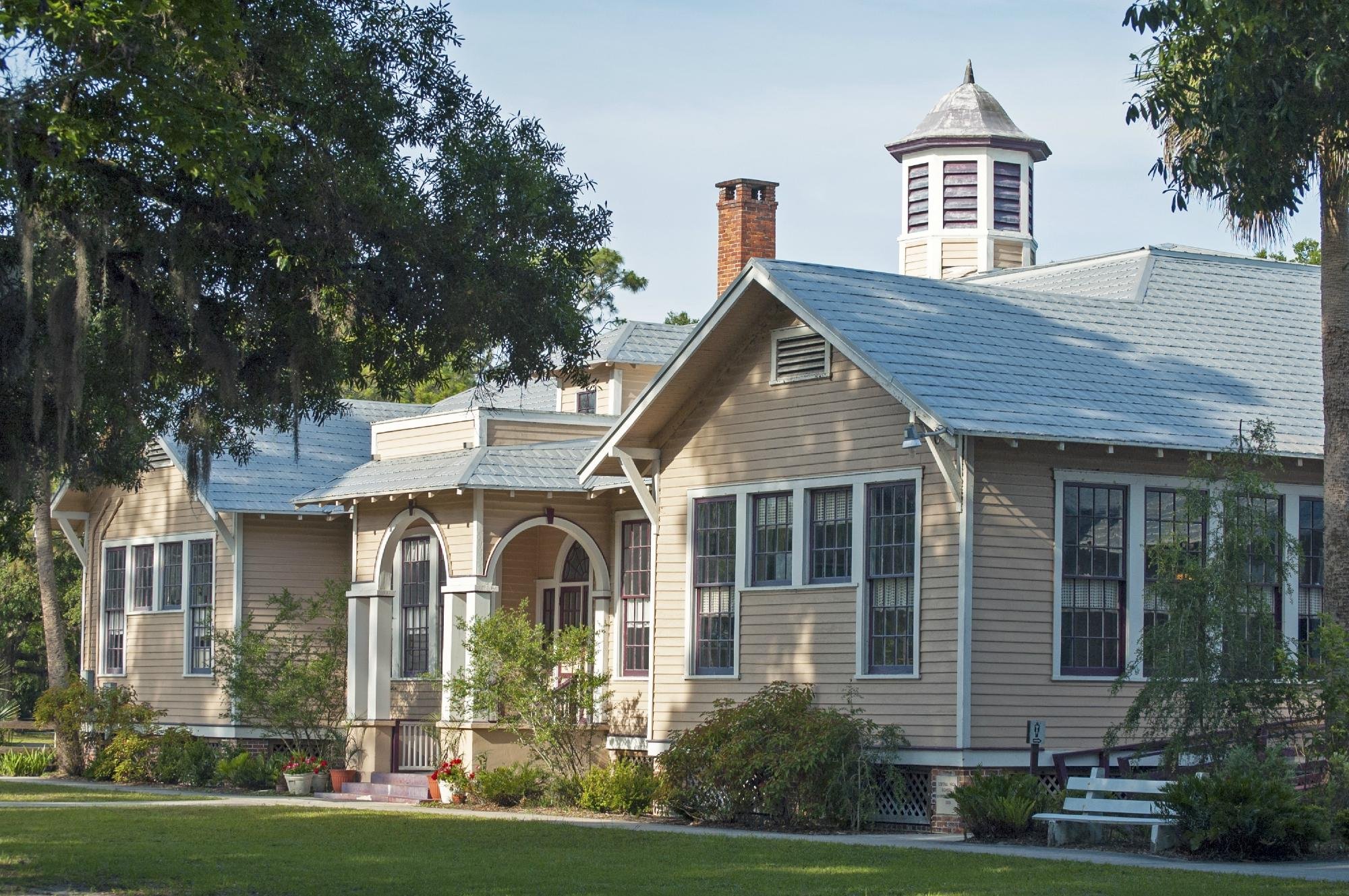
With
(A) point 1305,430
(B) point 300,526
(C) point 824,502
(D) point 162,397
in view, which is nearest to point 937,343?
(C) point 824,502

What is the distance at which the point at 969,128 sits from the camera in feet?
109

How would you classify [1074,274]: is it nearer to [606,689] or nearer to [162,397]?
[606,689]

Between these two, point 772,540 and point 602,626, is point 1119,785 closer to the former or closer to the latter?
point 772,540

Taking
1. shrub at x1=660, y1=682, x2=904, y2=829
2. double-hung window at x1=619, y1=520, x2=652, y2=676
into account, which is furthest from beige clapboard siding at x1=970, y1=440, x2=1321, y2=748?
double-hung window at x1=619, y1=520, x2=652, y2=676

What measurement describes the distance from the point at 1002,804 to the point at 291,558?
16.0 meters

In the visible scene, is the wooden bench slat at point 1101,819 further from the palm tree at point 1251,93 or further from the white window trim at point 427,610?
the white window trim at point 427,610

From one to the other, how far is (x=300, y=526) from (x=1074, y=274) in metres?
13.2

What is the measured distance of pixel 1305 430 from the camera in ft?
72.4

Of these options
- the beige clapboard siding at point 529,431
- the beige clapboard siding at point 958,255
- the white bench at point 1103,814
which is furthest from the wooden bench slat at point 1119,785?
the beige clapboard siding at point 958,255

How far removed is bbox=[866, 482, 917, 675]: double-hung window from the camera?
67.3ft

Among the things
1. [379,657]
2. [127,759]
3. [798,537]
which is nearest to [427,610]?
[379,657]

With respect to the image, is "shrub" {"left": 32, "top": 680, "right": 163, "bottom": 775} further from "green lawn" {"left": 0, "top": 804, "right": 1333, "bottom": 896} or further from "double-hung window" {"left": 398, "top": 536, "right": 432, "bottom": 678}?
"green lawn" {"left": 0, "top": 804, "right": 1333, "bottom": 896}

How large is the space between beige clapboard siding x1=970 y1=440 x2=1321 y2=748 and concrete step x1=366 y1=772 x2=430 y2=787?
9.67 meters

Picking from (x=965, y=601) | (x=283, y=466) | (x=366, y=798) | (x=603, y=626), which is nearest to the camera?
→ (x=965, y=601)
